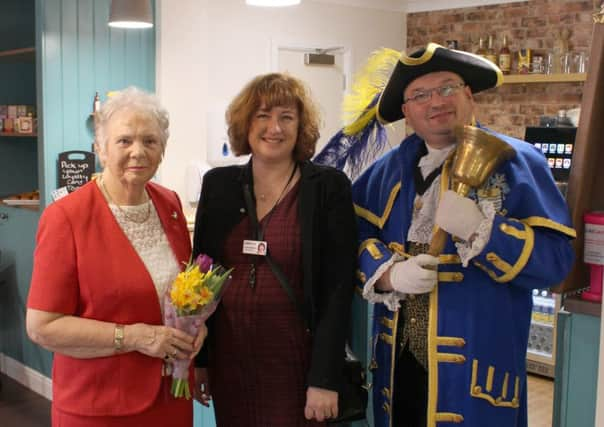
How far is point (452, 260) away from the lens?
1.96 metres

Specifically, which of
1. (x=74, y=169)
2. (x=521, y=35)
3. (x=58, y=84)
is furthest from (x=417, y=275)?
(x=521, y=35)

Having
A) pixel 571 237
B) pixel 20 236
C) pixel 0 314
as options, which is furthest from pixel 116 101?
pixel 0 314

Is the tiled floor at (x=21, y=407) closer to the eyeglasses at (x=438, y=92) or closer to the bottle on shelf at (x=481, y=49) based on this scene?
the eyeglasses at (x=438, y=92)

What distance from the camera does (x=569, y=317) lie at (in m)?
2.02

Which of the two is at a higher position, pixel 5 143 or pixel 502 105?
pixel 502 105

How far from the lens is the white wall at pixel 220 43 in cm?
504

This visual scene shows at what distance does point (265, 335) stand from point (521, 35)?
199 inches

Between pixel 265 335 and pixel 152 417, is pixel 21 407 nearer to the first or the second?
pixel 152 417

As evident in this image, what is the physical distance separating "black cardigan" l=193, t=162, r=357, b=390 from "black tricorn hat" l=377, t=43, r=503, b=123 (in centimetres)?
30

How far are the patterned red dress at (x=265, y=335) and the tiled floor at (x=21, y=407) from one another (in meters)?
2.33

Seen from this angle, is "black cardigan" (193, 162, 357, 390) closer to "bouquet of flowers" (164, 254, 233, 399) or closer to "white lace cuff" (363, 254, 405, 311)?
"white lace cuff" (363, 254, 405, 311)

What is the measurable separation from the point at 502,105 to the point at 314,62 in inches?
66.4

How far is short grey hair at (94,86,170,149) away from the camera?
6.45 feet

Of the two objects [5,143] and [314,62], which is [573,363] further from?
[314,62]
